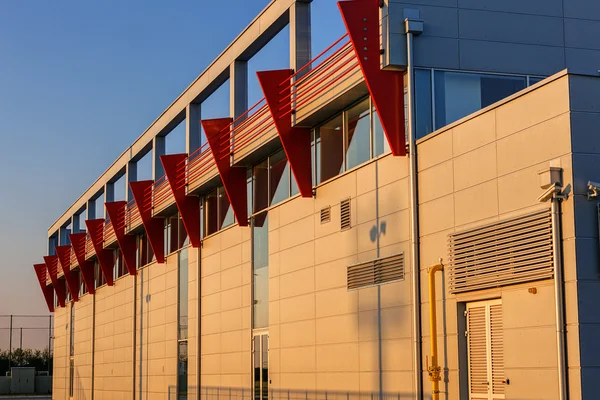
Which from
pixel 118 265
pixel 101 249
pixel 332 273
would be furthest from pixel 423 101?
pixel 101 249

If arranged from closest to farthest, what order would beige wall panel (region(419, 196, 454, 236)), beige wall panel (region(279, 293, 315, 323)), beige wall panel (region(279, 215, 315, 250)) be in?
beige wall panel (region(419, 196, 454, 236)) < beige wall panel (region(279, 293, 315, 323)) < beige wall panel (region(279, 215, 315, 250))

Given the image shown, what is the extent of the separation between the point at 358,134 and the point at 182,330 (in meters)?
14.3

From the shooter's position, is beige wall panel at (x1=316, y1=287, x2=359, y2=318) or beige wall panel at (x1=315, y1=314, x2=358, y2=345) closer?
beige wall panel at (x1=315, y1=314, x2=358, y2=345)

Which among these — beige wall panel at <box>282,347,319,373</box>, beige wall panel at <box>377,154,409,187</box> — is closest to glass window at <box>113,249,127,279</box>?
beige wall panel at <box>282,347,319,373</box>

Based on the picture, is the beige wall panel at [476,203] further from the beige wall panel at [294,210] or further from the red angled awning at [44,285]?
the red angled awning at [44,285]

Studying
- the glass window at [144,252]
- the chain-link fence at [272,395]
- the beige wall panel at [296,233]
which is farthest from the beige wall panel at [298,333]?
the glass window at [144,252]

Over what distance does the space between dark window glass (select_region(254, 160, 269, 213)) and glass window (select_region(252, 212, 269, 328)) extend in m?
0.30

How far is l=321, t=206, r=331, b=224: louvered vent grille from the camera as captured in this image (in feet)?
70.1

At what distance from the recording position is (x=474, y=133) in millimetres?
15820

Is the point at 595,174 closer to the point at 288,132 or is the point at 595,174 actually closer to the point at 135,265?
the point at 288,132

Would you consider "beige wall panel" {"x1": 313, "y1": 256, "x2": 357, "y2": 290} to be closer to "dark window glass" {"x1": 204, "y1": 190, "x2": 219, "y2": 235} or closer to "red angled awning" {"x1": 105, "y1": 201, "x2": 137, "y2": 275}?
"dark window glass" {"x1": 204, "y1": 190, "x2": 219, "y2": 235}

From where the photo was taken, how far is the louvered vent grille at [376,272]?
18.1 m

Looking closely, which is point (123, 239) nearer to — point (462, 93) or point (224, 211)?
point (224, 211)

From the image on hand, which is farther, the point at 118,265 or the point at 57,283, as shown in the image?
the point at 57,283
